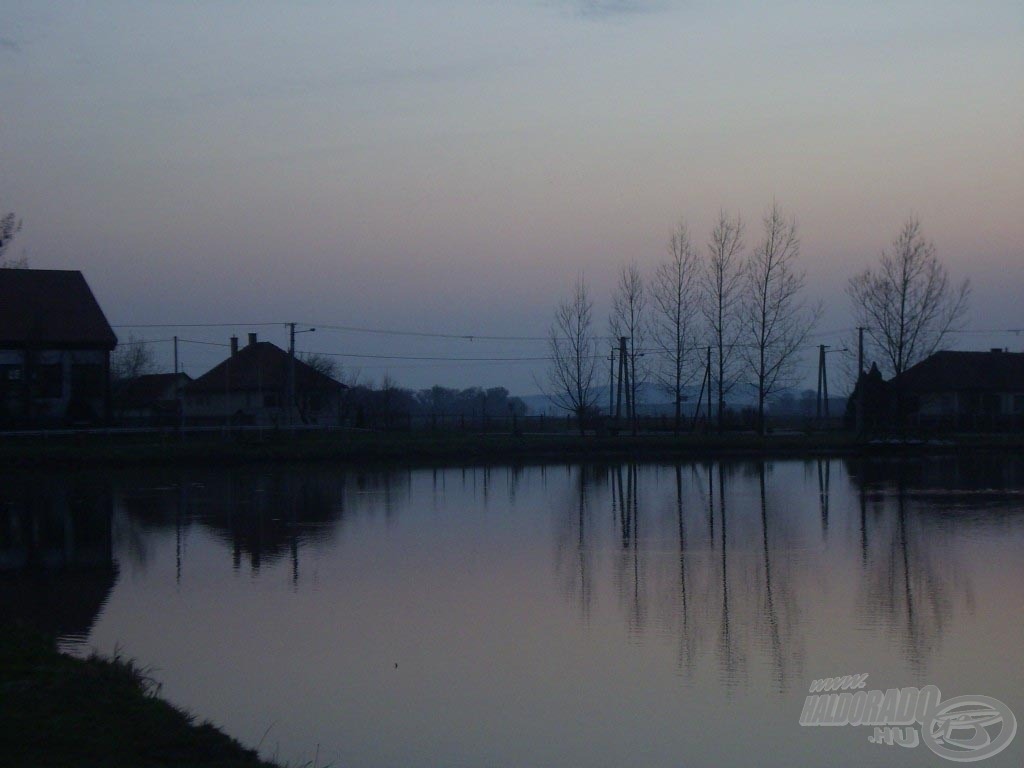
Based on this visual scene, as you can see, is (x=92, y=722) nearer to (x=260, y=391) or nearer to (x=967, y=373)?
(x=260, y=391)

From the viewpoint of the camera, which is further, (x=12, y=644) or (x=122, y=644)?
(x=122, y=644)

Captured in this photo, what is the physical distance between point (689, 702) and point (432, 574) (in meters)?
6.77

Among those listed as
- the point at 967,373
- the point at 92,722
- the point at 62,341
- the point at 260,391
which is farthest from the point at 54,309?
the point at 967,373

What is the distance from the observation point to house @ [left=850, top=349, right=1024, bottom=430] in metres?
61.4

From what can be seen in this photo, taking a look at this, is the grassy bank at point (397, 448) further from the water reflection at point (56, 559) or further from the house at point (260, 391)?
the water reflection at point (56, 559)

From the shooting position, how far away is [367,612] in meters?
12.0

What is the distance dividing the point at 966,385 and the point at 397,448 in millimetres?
41521

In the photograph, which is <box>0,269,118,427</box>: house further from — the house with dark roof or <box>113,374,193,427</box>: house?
the house with dark roof

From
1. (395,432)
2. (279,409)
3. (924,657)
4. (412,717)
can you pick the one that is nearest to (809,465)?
(395,432)

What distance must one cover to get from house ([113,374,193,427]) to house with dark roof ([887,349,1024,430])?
41.7 meters

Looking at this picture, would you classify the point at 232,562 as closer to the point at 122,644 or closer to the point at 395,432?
the point at 122,644

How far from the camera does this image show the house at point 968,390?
61438 mm

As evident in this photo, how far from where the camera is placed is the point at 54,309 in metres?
45.9

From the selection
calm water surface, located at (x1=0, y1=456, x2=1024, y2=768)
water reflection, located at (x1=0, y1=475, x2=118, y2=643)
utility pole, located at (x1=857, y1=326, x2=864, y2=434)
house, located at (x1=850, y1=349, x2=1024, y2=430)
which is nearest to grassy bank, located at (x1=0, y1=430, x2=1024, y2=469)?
utility pole, located at (x1=857, y1=326, x2=864, y2=434)
